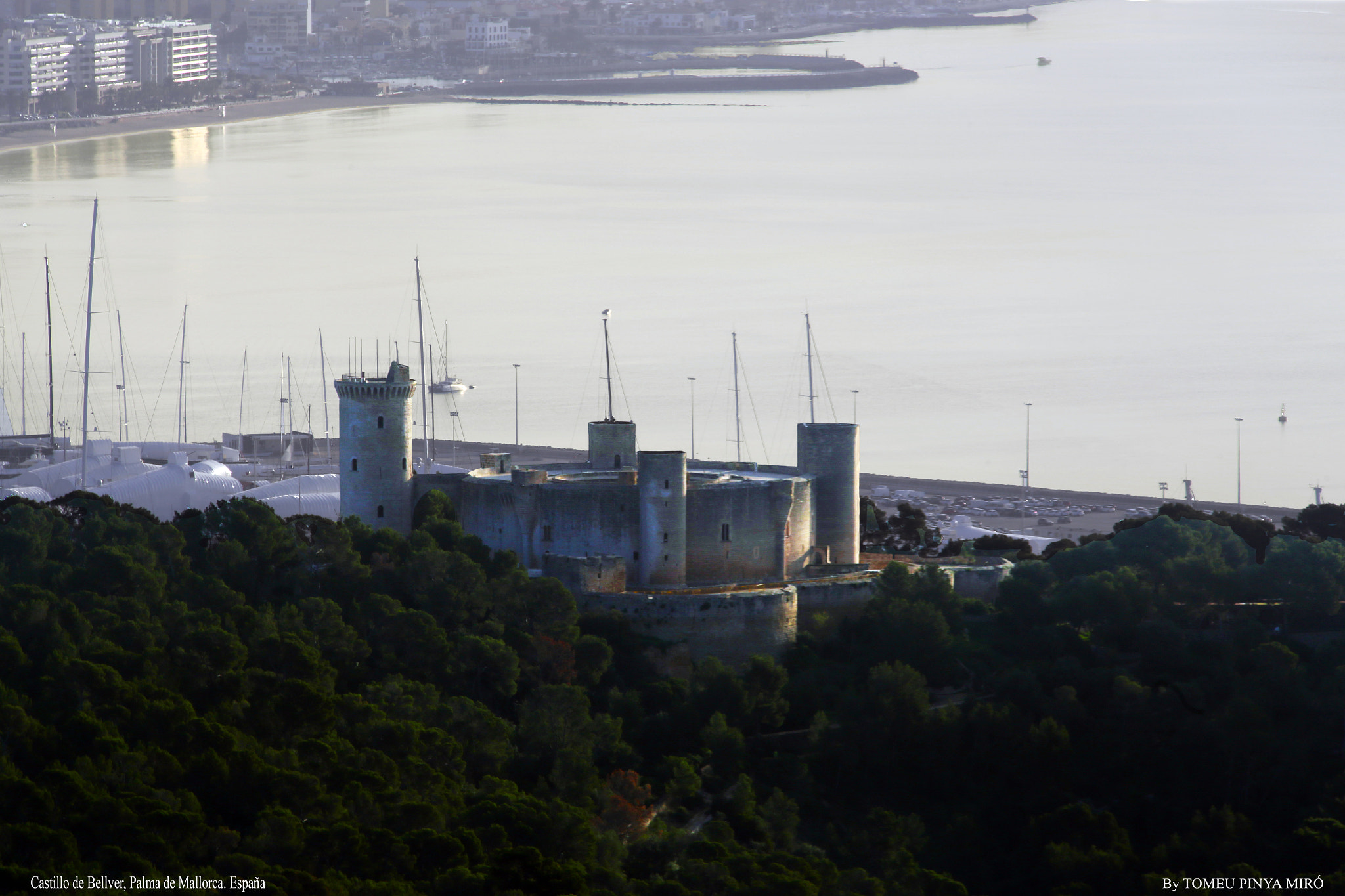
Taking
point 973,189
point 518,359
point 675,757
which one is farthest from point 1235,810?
point 973,189

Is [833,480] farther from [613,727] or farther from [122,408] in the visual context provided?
[122,408]

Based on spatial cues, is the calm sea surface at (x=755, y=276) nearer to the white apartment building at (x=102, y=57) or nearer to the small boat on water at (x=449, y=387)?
the small boat on water at (x=449, y=387)

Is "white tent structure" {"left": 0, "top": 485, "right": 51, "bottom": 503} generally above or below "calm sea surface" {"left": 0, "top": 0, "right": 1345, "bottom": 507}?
below

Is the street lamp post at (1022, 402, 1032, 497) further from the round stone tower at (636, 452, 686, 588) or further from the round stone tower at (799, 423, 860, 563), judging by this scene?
the round stone tower at (636, 452, 686, 588)

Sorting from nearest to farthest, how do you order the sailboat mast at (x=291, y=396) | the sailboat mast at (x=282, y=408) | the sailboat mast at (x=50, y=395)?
the sailboat mast at (x=291, y=396)
the sailboat mast at (x=282, y=408)
the sailboat mast at (x=50, y=395)

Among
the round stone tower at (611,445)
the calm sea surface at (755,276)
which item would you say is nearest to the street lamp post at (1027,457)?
the calm sea surface at (755,276)

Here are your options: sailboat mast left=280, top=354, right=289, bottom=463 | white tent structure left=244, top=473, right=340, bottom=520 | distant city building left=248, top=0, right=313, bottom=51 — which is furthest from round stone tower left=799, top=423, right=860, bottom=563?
distant city building left=248, top=0, right=313, bottom=51

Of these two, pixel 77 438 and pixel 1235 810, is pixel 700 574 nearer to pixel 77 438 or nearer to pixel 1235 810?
pixel 1235 810
